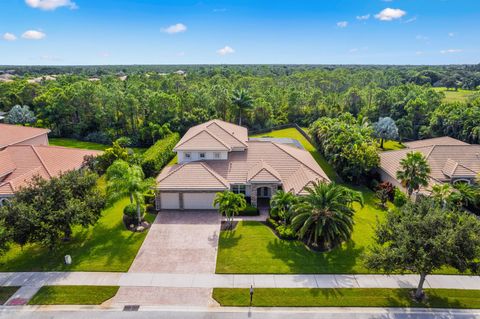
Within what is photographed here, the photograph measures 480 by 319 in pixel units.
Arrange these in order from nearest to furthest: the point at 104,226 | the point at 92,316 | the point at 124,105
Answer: the point at 92,316
the point at 104,226
the point at 124,105

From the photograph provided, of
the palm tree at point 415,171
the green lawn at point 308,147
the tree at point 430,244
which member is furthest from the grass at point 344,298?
the green lawn at point 308,147

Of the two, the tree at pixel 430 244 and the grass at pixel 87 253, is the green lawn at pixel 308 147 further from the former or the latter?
the grass at pixel 87 253

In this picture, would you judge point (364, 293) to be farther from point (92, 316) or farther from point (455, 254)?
point (92, 316)

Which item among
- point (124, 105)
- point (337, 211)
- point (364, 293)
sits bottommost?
point (364, 293)

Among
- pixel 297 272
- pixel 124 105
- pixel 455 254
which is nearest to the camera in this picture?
pixel 455 254

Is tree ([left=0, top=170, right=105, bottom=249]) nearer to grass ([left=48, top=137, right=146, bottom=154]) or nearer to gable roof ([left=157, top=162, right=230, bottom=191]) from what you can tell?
gable roof ([left=157, top=162, right=230, bottom=191])

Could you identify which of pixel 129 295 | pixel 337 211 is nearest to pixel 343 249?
pixel 337 211

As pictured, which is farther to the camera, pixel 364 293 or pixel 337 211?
pixel 337 211

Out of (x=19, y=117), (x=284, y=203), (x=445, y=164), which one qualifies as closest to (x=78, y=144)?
(x=19, y=117)
